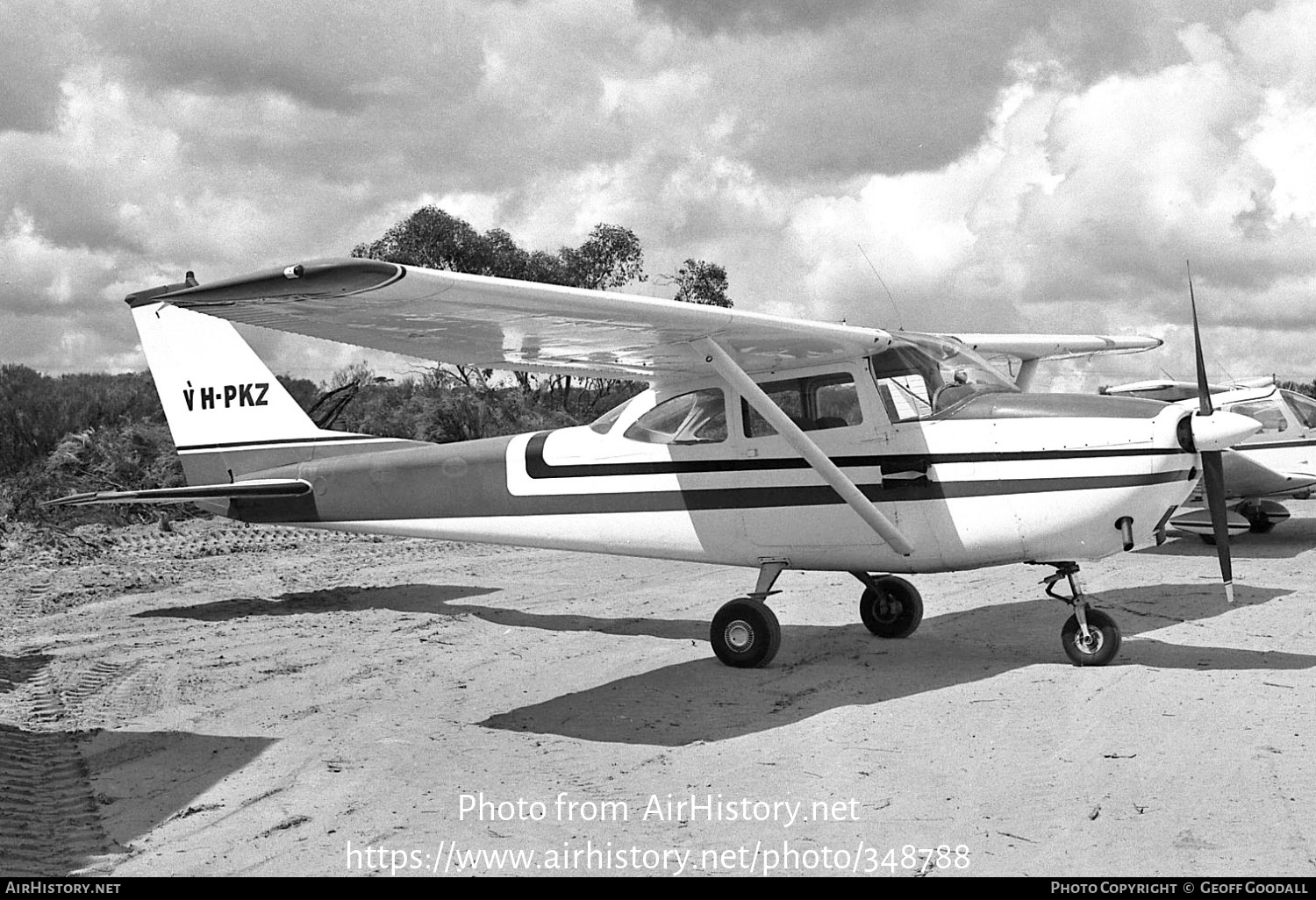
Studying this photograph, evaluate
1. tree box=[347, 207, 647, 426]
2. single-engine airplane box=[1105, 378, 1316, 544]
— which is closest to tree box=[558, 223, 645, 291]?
A: tree box=[347, 207, 647, 426]

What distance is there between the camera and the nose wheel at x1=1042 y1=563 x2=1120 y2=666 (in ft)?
22.5

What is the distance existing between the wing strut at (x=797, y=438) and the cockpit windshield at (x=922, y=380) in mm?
636

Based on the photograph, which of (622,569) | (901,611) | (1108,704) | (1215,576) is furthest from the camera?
(622,569)

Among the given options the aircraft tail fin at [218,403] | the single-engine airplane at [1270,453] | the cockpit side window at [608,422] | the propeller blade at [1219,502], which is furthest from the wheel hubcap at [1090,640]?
the single-engine airplane at [1270,453]

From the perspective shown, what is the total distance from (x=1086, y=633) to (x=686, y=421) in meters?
3.16

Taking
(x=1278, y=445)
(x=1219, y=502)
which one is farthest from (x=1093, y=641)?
(x=1278, y=445)

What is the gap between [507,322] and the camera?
6.20m

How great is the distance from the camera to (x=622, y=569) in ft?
41.9

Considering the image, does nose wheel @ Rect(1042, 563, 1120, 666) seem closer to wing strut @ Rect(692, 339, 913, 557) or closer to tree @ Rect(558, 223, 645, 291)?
wing strut @ Rect(692, 339, 913, 557)

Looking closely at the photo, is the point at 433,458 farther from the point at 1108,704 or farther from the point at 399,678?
the point at 1108,704

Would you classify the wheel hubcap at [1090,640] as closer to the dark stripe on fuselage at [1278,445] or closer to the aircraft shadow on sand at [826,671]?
the aircraft shadow on sand at [826,671]

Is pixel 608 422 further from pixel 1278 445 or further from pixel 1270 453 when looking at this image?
pixel 1278 445
